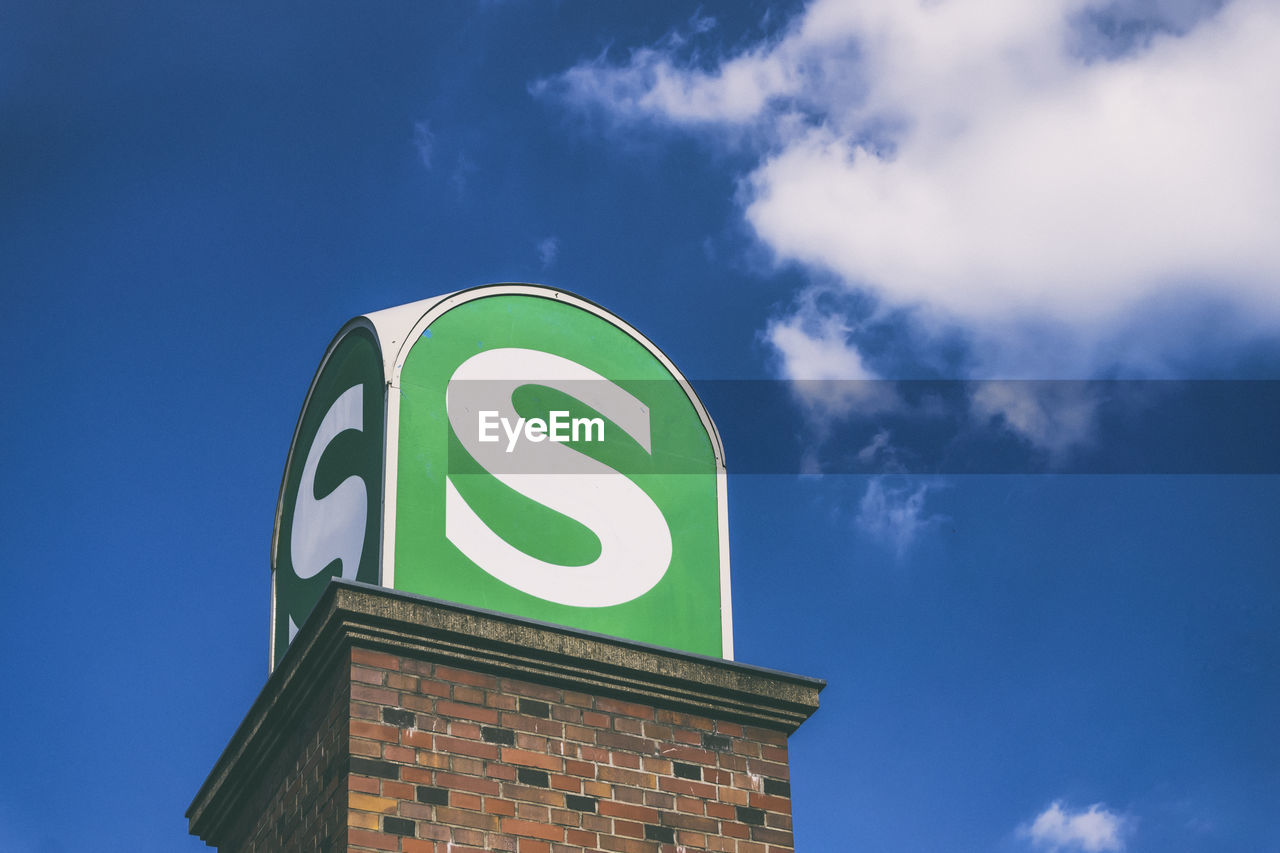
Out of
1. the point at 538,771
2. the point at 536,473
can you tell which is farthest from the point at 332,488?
the point at 538,771

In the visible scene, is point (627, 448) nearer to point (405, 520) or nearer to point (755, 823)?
point (405, 520)

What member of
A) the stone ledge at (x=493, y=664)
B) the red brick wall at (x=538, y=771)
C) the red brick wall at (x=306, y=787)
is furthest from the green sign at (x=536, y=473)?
the red brick wall at (x=306, y=787)

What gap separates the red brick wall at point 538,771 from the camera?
5.87m

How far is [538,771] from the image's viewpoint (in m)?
6.18

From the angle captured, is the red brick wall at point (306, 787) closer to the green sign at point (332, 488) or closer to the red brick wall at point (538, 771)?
the red brick wall at point (538, 771)

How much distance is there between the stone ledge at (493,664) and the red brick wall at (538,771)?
0.21 feet

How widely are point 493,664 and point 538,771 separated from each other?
0.47 metres

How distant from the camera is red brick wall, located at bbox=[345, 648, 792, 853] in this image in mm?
5871

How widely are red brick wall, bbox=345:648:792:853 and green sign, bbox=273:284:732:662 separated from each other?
0.46m

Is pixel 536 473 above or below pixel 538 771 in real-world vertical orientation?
above

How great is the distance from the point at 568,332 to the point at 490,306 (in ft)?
1.34

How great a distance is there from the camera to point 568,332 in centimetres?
751

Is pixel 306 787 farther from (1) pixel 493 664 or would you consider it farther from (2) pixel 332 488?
(2) pixel 332 488

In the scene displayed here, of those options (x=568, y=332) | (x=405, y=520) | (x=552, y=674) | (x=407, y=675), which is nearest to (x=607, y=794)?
(x=552, y=674)
